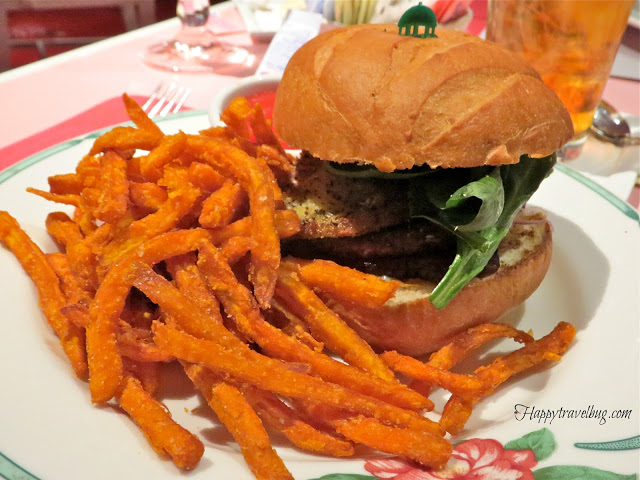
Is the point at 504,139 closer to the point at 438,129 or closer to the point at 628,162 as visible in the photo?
the point at 438,129

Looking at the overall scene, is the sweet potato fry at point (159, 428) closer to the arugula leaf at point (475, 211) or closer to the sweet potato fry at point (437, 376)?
the sweet potato fry at point (437, 376)

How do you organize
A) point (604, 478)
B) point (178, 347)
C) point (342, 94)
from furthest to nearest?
1. point (342, 94)
2. point (178, 347)
3. point (604, 478)

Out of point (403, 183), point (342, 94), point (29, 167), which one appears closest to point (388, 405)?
point (403, 183)

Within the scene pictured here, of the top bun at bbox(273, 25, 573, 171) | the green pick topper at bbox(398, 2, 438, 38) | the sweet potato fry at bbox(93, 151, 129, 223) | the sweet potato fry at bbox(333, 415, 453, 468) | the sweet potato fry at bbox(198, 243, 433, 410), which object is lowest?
the sweet potato fry at bbox(333, 415, 453, 468)

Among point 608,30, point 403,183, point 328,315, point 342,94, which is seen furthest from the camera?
point 608,30

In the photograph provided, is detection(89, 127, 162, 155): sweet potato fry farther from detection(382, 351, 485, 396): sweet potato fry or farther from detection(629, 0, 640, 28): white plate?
detection(629, 0, 640, 28): white plate

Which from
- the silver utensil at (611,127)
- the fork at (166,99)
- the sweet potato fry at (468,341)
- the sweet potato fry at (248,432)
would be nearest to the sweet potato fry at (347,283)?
the sweet potato fry at (468,341)

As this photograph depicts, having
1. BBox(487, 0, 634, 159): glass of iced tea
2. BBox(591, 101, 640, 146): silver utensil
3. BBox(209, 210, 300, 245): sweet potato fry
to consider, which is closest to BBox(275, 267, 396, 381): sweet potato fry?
BBox(209, 210, 300, 245): sweet potato fry
